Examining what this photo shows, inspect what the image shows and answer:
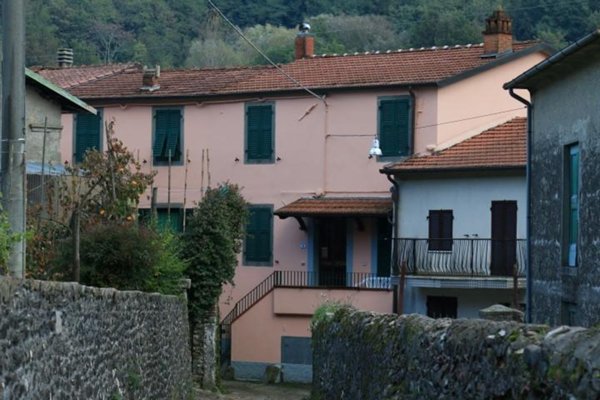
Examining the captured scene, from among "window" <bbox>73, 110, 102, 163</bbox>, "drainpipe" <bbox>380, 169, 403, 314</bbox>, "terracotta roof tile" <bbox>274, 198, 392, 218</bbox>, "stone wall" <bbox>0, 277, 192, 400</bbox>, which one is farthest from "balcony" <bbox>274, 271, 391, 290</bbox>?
"stone wall" <bbox>0, 277, 192, 400</bbox>

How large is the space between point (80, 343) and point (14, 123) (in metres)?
3.61

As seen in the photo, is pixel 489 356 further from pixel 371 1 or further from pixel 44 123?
→ pixel 371 1

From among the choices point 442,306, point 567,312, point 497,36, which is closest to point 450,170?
point 442,306

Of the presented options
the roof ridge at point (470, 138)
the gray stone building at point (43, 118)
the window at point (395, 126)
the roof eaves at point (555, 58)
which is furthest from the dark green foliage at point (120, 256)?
the window at point (395, 126)

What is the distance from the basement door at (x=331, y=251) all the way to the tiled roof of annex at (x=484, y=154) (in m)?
3.38

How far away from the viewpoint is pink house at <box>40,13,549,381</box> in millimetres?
38906

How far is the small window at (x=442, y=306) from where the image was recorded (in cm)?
3669

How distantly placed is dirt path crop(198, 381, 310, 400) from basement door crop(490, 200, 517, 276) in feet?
18.4

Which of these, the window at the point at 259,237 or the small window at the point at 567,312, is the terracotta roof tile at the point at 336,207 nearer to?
the window at the point at 259,237

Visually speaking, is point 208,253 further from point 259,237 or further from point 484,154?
point 484,154

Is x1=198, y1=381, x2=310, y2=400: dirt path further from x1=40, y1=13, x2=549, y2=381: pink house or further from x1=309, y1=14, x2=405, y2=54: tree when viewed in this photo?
x1=309, y1=14, x2=405, y2=54: tree

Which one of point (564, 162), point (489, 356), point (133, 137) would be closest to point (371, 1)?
point (133, 137)

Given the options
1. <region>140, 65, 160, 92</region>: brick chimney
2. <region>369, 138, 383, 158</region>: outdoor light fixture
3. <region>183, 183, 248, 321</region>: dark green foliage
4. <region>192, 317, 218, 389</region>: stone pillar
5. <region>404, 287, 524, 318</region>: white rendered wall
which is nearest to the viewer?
<region>192, 317, 218, 389</region>: stone pillar

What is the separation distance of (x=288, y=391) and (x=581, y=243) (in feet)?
56.0
